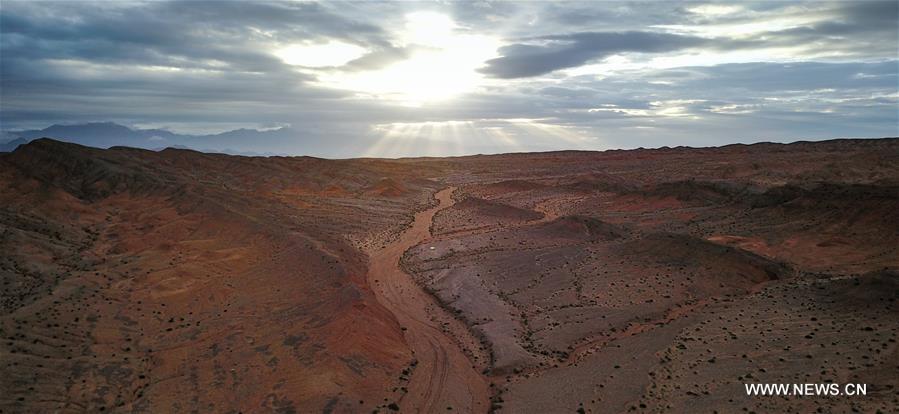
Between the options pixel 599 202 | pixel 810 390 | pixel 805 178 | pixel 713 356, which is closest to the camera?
pixel 810 390

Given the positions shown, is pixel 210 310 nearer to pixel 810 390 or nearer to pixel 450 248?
pixel 450 248

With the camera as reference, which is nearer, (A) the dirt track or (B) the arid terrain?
(B) the arid terrain

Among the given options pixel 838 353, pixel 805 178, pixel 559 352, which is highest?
pixel 805 178

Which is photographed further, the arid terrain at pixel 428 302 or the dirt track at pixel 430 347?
the dirt track at pixel 430 347

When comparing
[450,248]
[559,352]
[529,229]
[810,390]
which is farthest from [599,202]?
[810,390]
